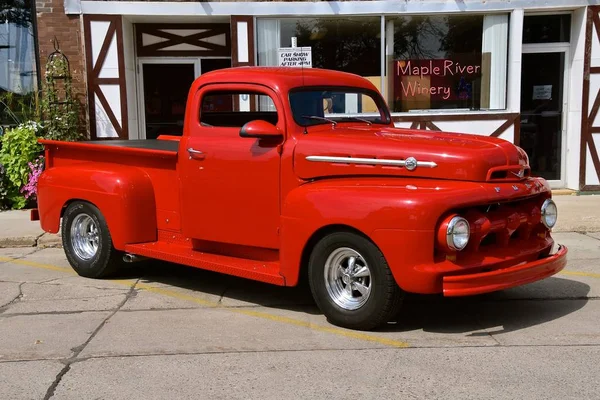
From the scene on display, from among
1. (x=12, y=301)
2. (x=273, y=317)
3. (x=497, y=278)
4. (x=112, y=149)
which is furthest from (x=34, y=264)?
(x=497, y=278)

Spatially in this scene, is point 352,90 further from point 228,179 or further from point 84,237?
point 84,237

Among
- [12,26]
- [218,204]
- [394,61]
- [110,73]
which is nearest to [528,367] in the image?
[218,204]

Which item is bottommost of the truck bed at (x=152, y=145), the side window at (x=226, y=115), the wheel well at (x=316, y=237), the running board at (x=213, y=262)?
the running board at (x=213, y=262)

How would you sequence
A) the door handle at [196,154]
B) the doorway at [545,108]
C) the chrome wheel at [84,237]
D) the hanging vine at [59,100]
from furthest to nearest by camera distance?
the doorway at [545,108]
the hanging vine at [59,100]
the chrome wheel at [84,237]
the door handle at [196,154]

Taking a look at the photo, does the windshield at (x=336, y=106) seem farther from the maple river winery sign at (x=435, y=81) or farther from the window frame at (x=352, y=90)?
the maple river winery sign at (x=435, y=81)

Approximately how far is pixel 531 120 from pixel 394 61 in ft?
9.15

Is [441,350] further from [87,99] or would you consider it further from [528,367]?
[87,99]

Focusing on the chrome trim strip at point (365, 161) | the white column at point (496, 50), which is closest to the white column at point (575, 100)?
the white column at point (496, 50)

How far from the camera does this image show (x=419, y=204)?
4246 mm

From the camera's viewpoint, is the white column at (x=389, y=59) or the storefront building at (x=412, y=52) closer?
the storefront building at (x=412, y=52)

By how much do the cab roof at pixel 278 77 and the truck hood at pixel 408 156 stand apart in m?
0.53

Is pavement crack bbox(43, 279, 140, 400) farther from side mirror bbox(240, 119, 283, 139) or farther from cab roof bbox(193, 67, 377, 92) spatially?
cab roof bbox(193, 67, 377, 92)

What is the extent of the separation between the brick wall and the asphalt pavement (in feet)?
17.1

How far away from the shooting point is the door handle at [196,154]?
5574 mm
